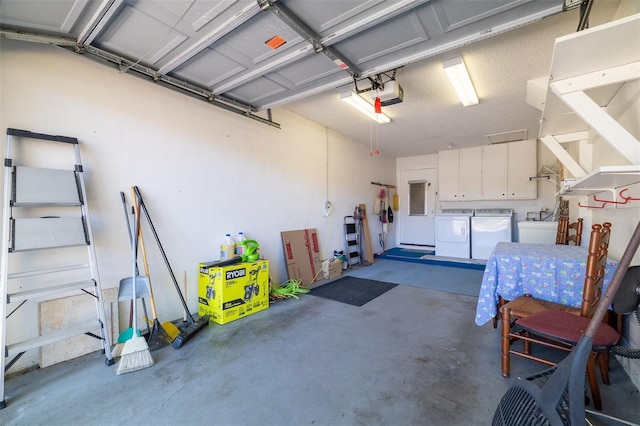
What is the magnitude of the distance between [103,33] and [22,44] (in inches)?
25.5

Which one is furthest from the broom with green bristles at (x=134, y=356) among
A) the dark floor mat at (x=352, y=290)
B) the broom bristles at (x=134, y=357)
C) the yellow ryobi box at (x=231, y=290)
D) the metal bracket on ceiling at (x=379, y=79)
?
the metal bracket on ceiling at (x=379, y=79)

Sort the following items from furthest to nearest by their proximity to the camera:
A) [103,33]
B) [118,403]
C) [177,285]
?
[177,285], [103,33], [118,403]

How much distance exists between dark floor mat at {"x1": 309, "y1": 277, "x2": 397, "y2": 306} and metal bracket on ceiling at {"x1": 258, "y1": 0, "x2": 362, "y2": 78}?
2664 mm

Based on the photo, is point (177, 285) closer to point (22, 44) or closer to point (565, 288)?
point (22, 44)

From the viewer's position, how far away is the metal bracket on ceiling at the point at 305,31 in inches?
65.3

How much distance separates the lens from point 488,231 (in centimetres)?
571

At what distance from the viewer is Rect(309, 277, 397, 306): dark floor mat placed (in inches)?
141

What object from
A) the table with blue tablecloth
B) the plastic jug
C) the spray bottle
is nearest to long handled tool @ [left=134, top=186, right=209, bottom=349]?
the spray bottle

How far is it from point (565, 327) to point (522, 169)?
205 inches

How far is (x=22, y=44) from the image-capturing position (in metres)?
2.01

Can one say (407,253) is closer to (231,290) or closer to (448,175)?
(448,175)

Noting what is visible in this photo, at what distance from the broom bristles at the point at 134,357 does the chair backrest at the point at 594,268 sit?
9.91 ft

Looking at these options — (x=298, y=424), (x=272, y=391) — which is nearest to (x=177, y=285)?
(x=272, y=391)

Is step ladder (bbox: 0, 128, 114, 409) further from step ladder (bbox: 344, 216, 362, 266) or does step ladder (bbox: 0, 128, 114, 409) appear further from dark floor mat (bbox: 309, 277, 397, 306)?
step ladder (bbox: 344, 216, 362, 266)
